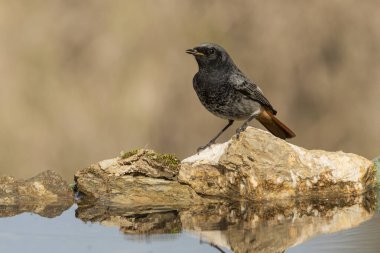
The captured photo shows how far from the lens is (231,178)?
842cm

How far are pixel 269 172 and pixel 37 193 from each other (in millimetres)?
1952

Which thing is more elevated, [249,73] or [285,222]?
[249,73]

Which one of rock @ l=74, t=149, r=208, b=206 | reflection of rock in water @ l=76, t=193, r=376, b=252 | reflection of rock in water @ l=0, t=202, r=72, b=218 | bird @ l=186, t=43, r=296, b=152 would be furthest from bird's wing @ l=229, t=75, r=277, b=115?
reflection of rock in water @ l=0, t=202, r=72, b=218

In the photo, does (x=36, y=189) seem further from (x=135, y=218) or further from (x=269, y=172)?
(x=269, y=172)

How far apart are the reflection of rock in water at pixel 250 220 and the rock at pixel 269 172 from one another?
6.4 inches

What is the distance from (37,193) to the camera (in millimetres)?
8648

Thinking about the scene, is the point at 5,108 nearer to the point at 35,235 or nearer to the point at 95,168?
the point at 95,168

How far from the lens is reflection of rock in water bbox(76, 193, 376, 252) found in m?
6.69

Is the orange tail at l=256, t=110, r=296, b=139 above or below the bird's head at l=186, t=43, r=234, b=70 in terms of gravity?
below

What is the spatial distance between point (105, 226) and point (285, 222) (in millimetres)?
1296

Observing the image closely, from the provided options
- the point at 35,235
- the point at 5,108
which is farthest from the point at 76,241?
the point at 5,108

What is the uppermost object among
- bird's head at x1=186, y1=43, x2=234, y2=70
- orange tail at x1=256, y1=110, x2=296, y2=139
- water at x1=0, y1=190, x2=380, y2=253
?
bird's head at x1=186, y1=43, x2=234, y2=70

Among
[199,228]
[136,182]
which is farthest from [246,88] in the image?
[199,228]

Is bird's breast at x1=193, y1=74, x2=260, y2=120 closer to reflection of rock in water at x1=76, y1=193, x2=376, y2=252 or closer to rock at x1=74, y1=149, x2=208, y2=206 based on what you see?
rock at x1=74, y1=149, x2=208, y2=206
